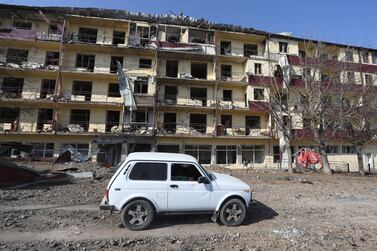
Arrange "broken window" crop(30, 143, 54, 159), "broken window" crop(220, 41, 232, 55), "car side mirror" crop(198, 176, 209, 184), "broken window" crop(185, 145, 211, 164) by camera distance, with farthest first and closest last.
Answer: "broken window" crop(220, 41, 232, 55)
"broken window" crop(185, 145, 211, 164)
"broken window" crop(30, 143, 54, 159)
"car side mirror" crop(198, 176, 209, 184)

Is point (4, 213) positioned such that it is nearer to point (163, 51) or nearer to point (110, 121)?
point (110, 121)

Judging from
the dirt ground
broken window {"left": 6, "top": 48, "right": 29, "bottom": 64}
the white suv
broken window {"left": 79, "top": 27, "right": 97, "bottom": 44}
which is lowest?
the dirt ground

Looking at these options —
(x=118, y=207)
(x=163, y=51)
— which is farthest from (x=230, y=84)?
(x=118, y=207)

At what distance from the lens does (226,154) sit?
31.0m

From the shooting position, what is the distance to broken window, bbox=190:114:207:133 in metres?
31.3

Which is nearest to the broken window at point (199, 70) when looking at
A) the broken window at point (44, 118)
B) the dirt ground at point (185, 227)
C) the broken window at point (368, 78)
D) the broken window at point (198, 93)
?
the broken window at point (198, 93)

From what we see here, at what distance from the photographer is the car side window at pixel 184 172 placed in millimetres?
7633

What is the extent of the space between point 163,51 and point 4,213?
81.9 feet

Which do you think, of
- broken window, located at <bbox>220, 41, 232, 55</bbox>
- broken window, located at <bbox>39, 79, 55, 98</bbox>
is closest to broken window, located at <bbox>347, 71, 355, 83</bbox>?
broken window, located at <bbox>220, 41, 232, 55</bbox>

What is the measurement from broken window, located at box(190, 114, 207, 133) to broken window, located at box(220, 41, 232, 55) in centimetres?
865

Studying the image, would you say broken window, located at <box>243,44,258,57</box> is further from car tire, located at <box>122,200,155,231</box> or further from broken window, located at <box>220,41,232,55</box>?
car tire, located at <box>122,200,155,231</box>

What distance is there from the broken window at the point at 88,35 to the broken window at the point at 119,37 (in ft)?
7.16

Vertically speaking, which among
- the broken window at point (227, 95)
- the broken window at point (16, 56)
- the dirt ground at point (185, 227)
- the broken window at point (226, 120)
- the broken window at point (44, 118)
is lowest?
the dirt ground at point (185, 227)

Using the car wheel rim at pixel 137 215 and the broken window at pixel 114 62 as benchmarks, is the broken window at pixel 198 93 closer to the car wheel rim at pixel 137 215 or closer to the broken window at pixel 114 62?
the broken window at pixel 114 62
